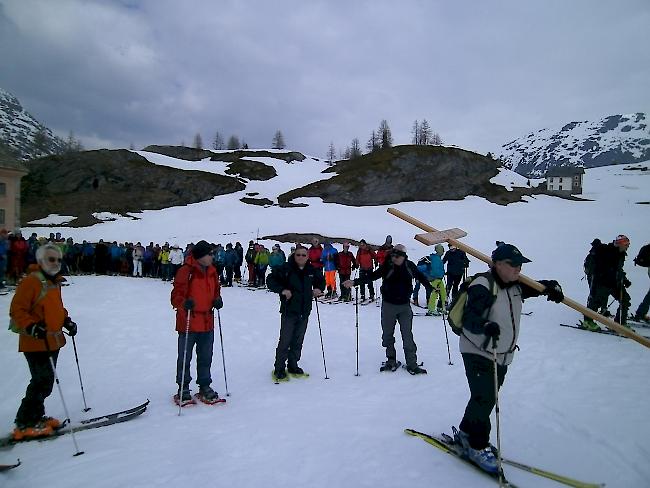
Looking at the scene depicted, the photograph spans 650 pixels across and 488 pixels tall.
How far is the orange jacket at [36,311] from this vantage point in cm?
453

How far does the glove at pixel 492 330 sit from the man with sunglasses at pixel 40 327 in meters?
4.98

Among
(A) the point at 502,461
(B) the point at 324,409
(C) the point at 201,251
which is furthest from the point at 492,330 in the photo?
(C) the point at 201,251

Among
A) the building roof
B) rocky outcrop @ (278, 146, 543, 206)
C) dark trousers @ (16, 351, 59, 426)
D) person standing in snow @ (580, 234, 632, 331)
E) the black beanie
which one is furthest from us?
the building roof

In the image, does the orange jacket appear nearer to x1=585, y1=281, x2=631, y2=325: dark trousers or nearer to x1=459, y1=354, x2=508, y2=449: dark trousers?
x1=459, y1=354, x2=508, y2=449: dark trousers

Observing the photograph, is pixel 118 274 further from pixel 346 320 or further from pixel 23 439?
pixel 23 439

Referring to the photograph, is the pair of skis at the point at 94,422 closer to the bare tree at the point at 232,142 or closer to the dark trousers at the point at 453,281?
the dark trousers at the point at 453,281

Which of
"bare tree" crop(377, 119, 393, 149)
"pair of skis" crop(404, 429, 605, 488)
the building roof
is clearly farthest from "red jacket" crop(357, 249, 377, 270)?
the building roof

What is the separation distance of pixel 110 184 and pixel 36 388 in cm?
5210

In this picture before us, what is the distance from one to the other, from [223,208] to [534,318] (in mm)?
36725

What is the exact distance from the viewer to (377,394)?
596cm

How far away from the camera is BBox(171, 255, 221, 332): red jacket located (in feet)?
18.9

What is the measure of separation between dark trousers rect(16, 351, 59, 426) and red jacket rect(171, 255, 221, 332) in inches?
65.3

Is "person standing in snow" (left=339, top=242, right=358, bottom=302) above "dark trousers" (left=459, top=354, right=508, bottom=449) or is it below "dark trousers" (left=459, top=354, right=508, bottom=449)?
above

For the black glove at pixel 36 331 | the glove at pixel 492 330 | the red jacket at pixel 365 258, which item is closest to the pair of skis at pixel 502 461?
the glove at pixel 492 330
